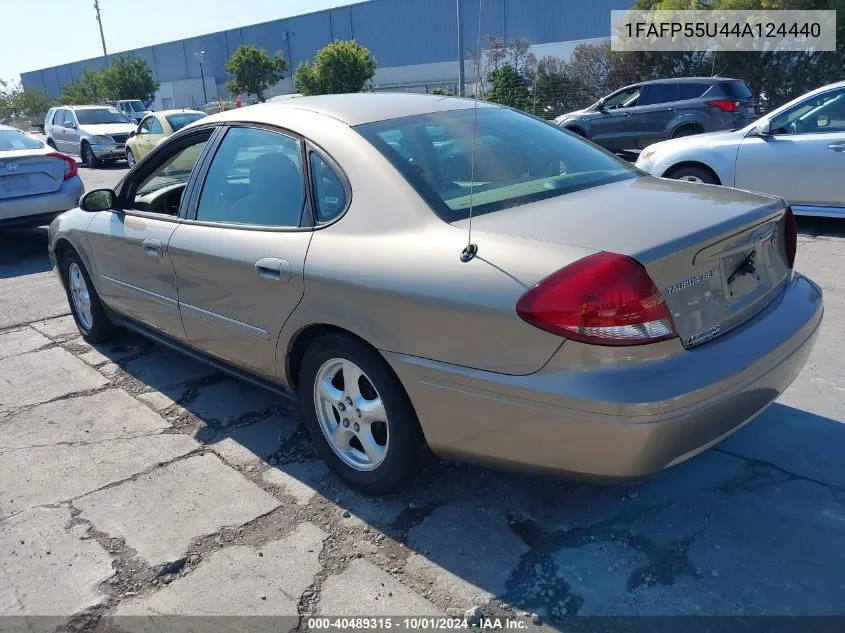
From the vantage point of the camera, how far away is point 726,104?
519 inches

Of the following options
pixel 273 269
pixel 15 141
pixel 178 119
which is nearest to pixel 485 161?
pixel 273 269

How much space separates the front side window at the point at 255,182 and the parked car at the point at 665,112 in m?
10.4

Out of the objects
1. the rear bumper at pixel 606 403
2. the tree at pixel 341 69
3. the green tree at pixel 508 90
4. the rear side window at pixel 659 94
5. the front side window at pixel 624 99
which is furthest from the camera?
the tree at pixel 341 69

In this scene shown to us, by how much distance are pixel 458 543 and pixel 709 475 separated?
3.88 feet

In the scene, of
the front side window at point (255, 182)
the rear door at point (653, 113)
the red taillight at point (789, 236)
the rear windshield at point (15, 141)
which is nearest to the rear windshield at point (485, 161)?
the front side window at point (255, 182)

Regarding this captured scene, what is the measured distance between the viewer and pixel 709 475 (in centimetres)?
306

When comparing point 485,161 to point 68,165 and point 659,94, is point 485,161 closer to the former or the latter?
point 68,165

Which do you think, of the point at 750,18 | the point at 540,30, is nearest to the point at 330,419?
the point at 750,18

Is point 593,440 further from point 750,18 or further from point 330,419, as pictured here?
point 750,18

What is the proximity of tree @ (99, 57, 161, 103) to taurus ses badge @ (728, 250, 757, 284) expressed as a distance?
53260 millimetres

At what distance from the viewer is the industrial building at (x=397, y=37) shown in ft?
150

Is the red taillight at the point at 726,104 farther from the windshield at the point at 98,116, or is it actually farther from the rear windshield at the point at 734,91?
the windshield at the point at 98,116

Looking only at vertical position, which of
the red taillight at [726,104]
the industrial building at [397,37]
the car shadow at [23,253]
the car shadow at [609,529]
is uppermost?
the industrial building at [397,37]

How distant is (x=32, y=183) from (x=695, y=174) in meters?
7.92
